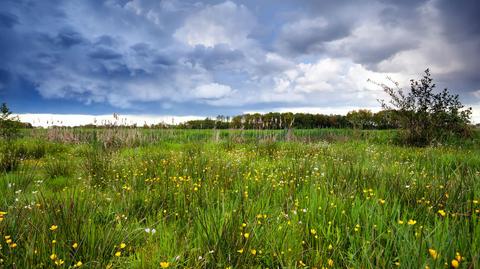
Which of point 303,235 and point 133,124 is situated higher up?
point 133,124

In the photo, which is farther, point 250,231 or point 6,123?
point 6,123

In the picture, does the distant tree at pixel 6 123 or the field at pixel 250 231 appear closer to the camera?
the field at pixel 250 231

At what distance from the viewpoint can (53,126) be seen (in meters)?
22.5

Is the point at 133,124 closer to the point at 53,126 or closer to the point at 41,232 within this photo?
the point at 53,126

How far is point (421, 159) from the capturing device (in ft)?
28.7

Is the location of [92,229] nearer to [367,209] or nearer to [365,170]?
[367,209]

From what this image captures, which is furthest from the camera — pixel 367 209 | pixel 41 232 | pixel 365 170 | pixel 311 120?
pixel 311 120

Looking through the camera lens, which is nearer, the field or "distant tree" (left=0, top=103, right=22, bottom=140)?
the field

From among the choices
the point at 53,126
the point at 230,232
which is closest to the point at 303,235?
the point at 230,232

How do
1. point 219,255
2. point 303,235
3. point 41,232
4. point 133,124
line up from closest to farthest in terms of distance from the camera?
point 219,255, point 41,232, point 303,235, point 133,124

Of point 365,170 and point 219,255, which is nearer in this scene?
point 219,255

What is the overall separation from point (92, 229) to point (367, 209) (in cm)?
279

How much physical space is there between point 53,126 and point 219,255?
2392cm

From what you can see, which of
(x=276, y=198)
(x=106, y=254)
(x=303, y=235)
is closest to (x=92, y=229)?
(x=106, y=254)
